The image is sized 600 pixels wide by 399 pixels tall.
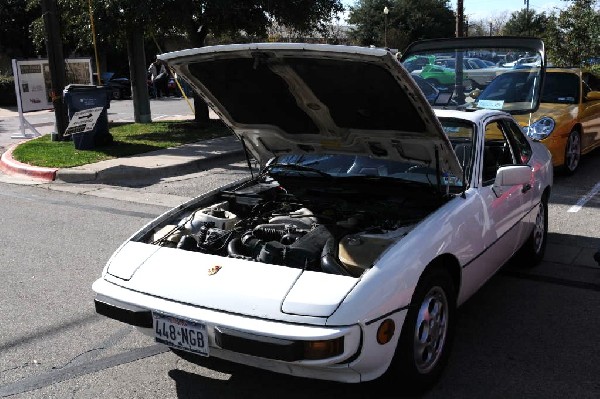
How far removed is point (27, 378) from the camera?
3.67m

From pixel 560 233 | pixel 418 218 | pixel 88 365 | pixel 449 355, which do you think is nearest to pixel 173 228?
pixel 88 365

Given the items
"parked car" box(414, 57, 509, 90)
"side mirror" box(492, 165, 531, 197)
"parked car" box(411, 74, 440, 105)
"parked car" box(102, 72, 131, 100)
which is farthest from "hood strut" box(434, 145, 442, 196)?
"parked car" box(102, 72, 131, 100)

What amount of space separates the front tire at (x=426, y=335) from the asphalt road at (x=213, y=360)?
0.15 m

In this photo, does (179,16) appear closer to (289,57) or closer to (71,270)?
(71,270)

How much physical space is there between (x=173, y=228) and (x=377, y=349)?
5.74 ft

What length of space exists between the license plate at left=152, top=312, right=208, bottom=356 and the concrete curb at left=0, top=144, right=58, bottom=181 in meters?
7.52

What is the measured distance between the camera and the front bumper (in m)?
2.86

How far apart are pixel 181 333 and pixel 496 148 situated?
3.09 m

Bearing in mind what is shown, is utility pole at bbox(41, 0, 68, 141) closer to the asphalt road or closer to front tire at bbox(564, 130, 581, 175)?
the asphalt road

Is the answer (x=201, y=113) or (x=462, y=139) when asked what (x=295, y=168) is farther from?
(x=201, y=113)

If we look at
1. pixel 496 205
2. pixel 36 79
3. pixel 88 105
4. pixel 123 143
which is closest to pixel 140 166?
pixel 88 105

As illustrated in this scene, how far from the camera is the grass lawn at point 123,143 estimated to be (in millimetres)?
10984

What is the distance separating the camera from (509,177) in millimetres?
4188

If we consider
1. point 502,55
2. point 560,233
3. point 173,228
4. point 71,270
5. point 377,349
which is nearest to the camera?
point 377,349
